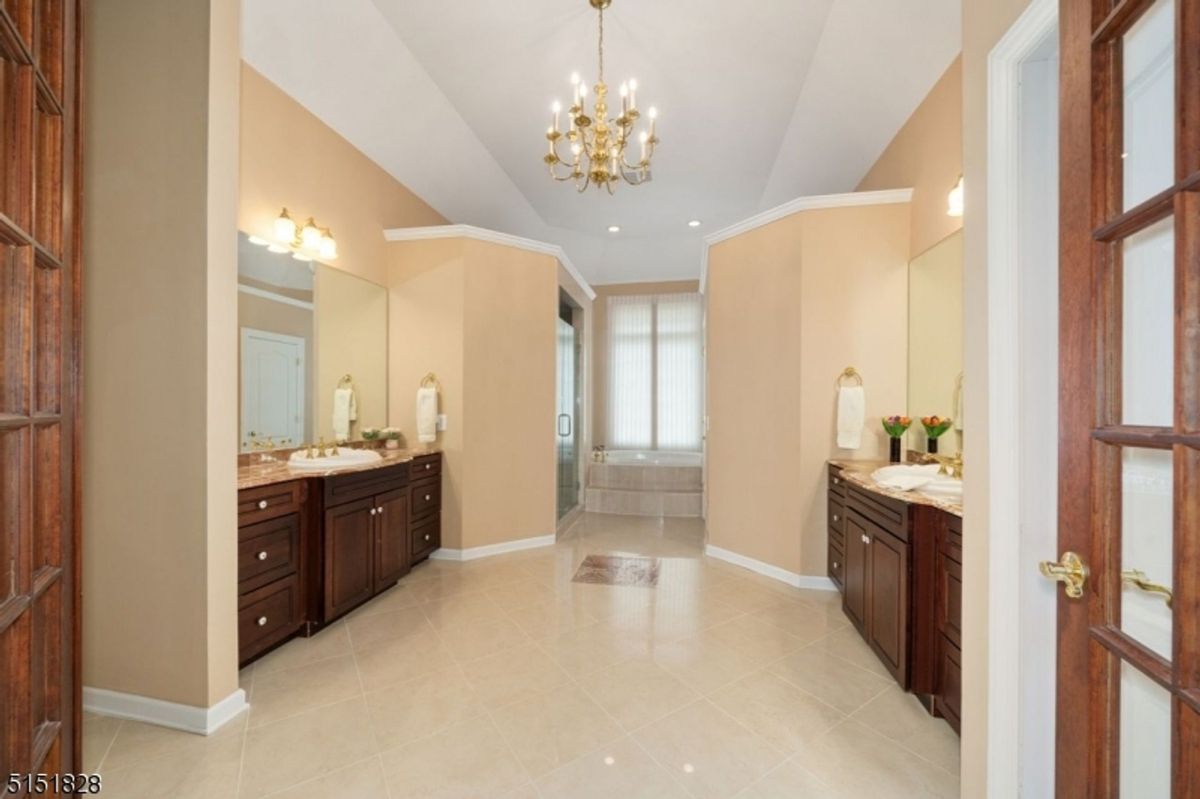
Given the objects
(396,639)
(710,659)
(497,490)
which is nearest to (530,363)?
(497,490)

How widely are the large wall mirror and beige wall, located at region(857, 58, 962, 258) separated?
13.2 ft

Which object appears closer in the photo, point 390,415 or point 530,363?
point 390,415

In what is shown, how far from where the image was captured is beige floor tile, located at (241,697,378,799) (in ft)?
5.34

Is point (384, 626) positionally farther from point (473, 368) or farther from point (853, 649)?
point (853, 649)

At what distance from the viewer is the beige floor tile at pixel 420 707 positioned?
6.11ft

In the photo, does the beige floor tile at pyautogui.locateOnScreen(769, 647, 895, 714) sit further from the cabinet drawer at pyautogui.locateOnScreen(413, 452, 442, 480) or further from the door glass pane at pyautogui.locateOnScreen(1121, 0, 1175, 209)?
the cabinet drawer at pyautogui.locateOnScreen(413, 452, 442, 480)

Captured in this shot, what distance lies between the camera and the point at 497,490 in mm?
4180

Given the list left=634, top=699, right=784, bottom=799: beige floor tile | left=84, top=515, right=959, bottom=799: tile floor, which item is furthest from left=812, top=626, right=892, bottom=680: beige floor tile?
left=634, top=699, right=784, bottom=799: beige floor tile

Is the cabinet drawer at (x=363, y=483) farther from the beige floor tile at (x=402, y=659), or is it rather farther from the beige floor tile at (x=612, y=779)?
the beige floor tile at (x=612, y=779)

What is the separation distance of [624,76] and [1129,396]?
11.6 feet

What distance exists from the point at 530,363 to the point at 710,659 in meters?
2.84

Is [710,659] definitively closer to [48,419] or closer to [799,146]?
[48,419]

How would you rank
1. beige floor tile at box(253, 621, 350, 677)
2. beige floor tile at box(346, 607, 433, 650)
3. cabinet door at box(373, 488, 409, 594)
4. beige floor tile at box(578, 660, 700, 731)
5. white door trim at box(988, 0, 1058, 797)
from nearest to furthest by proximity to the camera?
white door trim at box(988, 0, 1058, 797), beige floor tile at box(578, 660, 700, 731), beige floor tile at box(253, 621, 350, 677), beige floor tile at box(346, 607, 433, 650), cabinet door at box(373, 488, 409, 594)

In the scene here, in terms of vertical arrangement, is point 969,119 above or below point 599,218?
below
